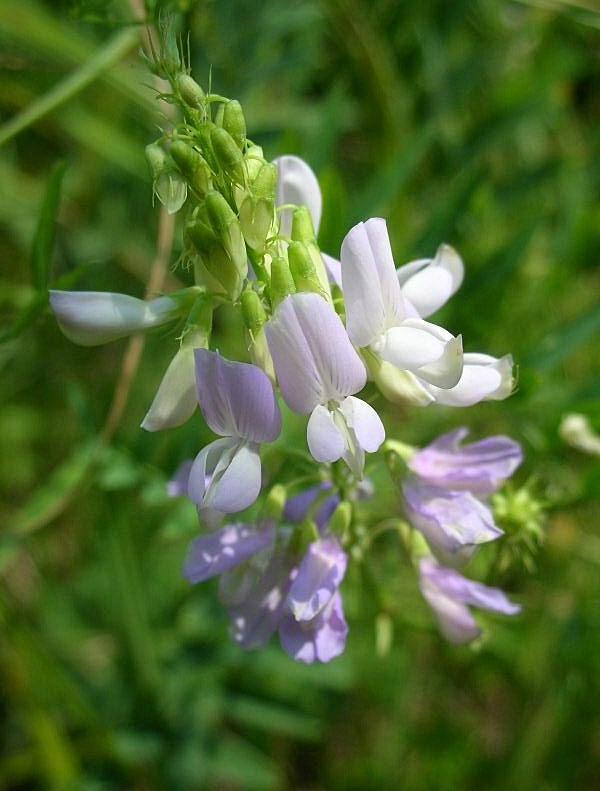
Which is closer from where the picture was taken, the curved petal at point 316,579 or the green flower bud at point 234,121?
the green flower bud at point 234,121

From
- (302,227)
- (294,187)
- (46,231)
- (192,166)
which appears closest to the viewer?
(192,166)

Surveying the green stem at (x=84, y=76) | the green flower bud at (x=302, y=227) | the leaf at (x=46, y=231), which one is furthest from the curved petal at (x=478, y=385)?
the green stem at (x=84, y=76)

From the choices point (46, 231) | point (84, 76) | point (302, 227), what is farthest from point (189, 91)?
point (84, 76)

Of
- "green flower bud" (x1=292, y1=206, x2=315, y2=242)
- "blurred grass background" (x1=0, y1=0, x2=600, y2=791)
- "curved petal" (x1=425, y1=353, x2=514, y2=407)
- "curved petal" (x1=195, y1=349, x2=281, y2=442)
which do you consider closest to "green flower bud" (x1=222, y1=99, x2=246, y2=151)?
"green flower bud" (x1=292, y1=206, x2=315, y2=242)

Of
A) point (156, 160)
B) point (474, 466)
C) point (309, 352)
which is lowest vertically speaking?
point (474, 466)

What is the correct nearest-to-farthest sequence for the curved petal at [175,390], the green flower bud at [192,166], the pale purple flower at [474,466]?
the green flower bud at [192,166] → the curved petal at [175,390] → the pale purple flower at [474,466]

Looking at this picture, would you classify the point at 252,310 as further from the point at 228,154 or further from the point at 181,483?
the point at 181,483

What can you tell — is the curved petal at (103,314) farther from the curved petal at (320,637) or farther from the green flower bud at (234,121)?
the curved petal at (320,637)

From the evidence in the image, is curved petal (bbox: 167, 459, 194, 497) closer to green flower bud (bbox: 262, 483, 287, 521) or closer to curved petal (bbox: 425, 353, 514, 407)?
green flower bud (bbox: 262, 483, 287, 521)
